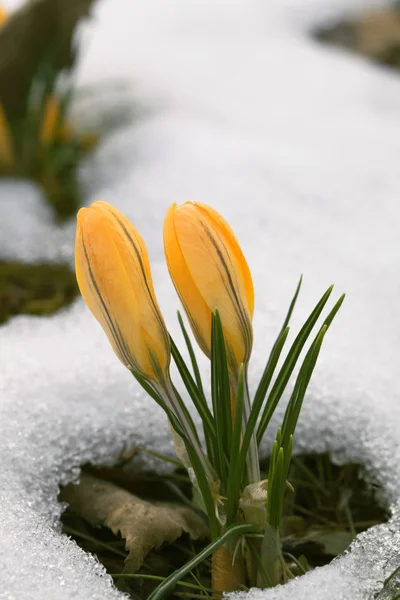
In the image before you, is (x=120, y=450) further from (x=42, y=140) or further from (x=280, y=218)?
(x=42, y=140)

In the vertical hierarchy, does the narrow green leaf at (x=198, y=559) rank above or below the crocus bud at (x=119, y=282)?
below

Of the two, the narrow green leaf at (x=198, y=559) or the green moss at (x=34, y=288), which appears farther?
the green moss at (x=34, y=288)

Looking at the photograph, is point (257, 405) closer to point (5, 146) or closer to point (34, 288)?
point (34, 288)

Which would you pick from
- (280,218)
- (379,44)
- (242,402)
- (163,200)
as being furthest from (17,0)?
(242,402)

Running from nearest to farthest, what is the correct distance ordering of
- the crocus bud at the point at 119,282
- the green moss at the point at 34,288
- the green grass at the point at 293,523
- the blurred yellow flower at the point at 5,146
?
the crocus bud at the point at 119,282, the green grass at the point at 293,523, the green moss at the point at 34,288, the blurred yellow flower at the point at 5,146

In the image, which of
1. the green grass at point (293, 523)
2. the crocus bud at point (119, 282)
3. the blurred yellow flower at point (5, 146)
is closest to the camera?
the crocus bud at point (119, 282)

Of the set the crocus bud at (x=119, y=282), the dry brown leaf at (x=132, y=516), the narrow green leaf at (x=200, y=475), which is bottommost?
the dry brown leaf at (x=132, y=516)

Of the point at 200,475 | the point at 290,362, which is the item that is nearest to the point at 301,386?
the point at 290,362

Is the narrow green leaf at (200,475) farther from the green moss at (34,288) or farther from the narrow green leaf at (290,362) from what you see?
the green moss at (34,288)

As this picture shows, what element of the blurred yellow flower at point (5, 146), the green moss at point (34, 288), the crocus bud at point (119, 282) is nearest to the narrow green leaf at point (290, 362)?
the crocus bud at point (119, 282)
